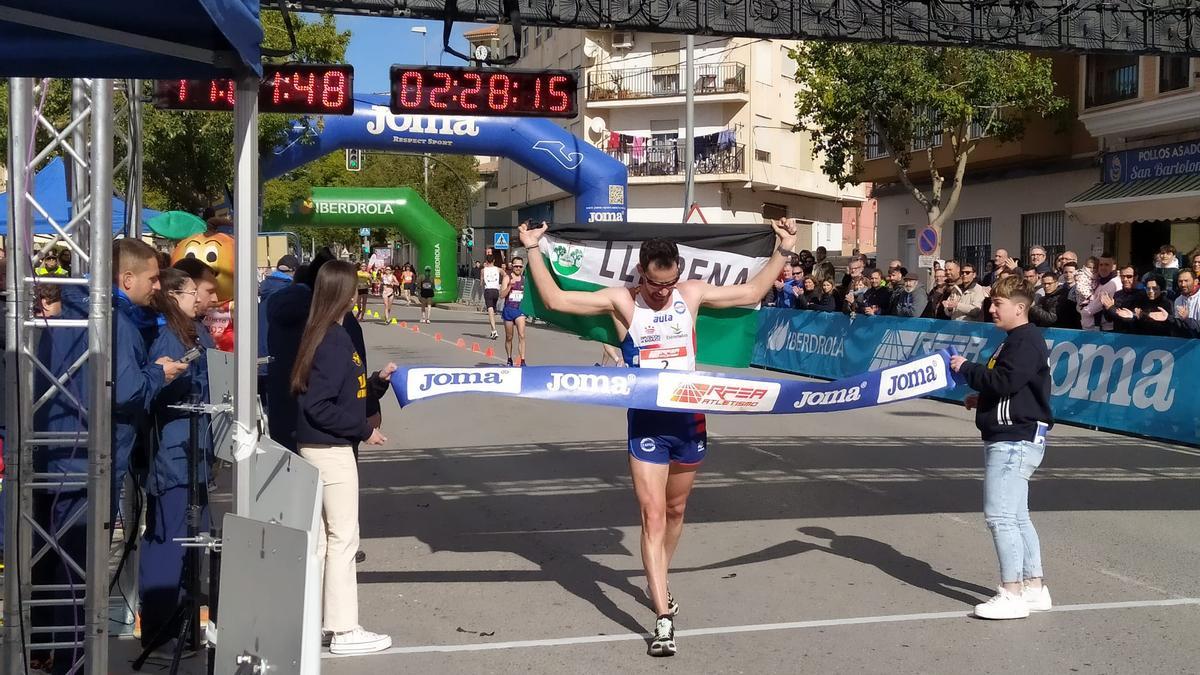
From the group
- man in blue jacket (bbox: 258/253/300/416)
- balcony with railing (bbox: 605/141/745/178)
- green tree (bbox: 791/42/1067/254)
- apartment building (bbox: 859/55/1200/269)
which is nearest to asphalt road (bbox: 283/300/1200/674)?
man in blue jacket (bbox: 258/253/300/416)

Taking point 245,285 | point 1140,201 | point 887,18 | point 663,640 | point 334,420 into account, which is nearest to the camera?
point 245,285

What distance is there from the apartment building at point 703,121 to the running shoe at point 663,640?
43683 mm

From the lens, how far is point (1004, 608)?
6.53m

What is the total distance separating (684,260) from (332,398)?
2771mm

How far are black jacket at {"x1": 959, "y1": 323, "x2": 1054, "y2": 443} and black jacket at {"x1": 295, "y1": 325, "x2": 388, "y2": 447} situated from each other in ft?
10.1

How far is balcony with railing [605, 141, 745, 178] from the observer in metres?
50.0

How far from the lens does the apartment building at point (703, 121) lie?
164 ft

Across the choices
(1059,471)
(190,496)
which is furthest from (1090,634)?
(1059,471)

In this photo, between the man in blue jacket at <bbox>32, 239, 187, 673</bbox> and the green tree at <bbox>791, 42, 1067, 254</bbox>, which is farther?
the green tree at <bbox>791, 42, 1067, 254</bbox>

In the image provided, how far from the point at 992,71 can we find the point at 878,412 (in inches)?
587

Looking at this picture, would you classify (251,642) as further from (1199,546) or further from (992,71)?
(992,71)

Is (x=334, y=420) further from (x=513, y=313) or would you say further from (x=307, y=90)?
(x=513, y=313)

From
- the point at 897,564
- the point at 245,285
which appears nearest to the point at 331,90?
the point at 897,564

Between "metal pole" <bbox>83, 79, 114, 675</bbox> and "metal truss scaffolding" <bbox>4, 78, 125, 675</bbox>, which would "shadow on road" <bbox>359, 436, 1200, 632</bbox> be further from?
"metal pole" <bbox>83, 79, 114, 675</bbox>
